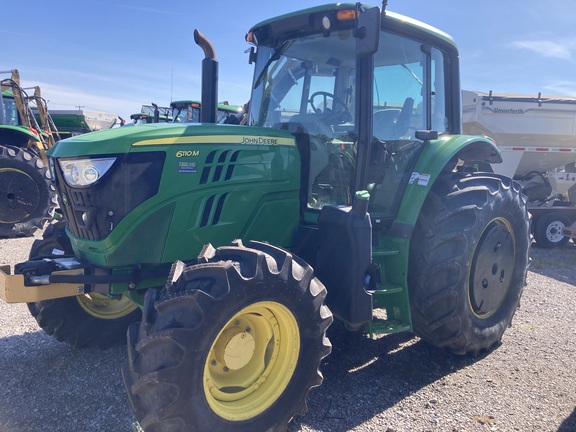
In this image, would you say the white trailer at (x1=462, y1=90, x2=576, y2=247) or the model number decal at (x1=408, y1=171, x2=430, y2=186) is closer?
A: the model number decal at (x1=408, y1=171, x2=430, y2=186)

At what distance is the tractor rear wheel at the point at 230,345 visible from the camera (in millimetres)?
2352

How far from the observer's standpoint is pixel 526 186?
953 cm

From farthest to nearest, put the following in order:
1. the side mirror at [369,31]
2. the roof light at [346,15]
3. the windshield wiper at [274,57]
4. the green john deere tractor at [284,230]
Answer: the windshield wiper at [274,57] < the roof light at [346,15] < the side mirror at [369,31] < the green john deere tractor at [284,230]

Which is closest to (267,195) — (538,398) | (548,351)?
(538,398)

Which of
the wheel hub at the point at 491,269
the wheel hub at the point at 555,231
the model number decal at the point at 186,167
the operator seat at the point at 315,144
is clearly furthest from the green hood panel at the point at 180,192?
the wheel hub at the point at 555,231

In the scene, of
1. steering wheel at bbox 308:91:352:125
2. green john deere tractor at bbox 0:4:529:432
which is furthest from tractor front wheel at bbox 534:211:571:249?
steering wheel at bbox 308:91:352:125

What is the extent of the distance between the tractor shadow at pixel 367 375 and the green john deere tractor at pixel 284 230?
22 cm

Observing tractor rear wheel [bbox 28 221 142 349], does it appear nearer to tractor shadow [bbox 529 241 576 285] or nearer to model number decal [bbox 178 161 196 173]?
model number decal [bbox 178 161 196 173]

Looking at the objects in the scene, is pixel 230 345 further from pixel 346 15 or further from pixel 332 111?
pixel 346 15

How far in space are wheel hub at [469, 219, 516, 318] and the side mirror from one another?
174cm

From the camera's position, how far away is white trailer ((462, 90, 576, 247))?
29.9ft

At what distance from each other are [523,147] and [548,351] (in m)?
6.21

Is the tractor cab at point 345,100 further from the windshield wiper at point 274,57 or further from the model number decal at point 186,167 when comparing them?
the model number decal at point 186,167

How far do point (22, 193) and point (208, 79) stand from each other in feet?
18.1
